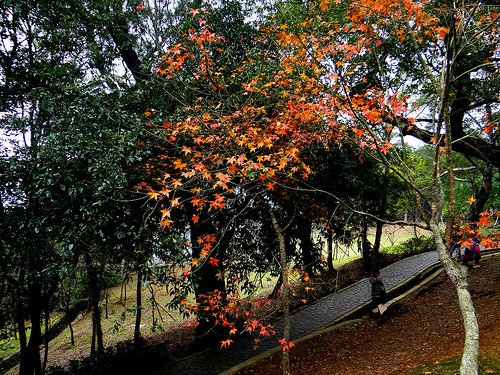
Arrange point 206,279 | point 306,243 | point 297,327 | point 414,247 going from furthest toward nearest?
point 414,247 < point 297,327 < point 306,243 < point 206,279

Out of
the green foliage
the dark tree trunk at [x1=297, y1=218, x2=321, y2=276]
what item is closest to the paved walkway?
the dark tree trunk at [x1=297, y1=218, x2=321, y2=276]

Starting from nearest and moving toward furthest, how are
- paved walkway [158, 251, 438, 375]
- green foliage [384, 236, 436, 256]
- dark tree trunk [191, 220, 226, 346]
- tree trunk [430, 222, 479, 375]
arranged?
tree trunk [430, 222, 479, 375] → dark tree trunk [191, 220, 226, 346] → paved walkway [158, 251, 438, 375] → green foliage [384, 236, 436, 256]

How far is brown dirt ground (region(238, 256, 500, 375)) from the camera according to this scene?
6355mm

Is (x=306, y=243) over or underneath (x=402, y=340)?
over

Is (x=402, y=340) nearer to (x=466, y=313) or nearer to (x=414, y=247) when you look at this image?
(x=466, y=313)

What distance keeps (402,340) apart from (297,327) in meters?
4.20

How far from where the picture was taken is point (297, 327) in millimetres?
11367

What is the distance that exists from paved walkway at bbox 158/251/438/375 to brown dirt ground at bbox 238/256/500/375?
117 centimetres

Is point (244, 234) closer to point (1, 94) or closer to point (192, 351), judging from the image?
point (192, 351)

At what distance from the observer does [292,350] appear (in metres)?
8.96

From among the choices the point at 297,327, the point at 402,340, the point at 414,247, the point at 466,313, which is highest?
the point at 466,313

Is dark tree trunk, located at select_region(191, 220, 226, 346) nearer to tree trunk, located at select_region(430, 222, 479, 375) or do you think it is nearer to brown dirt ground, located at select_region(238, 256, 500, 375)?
brown dirt ground, located at select_region(238, 256, 500, 375)

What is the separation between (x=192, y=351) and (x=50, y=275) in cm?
655

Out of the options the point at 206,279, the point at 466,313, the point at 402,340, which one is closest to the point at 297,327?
the point at 206,279
